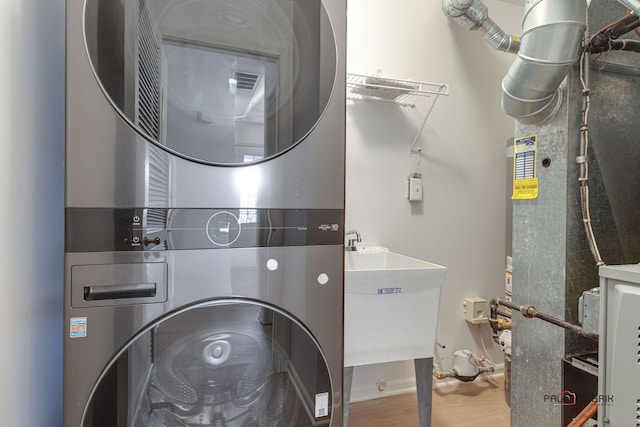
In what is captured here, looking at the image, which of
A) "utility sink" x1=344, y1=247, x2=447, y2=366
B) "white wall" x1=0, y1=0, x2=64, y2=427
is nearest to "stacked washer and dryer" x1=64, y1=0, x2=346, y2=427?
"white wall" x1=0, y1=0, x2=64, y2=427

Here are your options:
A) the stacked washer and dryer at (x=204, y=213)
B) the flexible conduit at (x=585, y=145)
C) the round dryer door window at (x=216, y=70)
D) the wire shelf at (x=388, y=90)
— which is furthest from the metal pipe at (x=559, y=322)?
the wire shelf at (x=388, y=90)

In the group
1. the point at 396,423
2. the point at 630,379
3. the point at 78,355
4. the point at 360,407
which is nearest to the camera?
the point at 78,355

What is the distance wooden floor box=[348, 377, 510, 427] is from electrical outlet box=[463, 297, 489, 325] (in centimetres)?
39

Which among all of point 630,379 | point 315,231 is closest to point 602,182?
point 630,379

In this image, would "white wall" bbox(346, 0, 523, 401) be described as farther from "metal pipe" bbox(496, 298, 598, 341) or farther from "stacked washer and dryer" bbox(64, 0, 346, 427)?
"stacked washer and dryer" bbox(64, 0, 346, 427)

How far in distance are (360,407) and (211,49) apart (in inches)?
69.3

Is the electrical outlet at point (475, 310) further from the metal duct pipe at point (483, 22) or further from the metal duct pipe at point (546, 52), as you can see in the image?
the metal duct pipe at point (483, 22)

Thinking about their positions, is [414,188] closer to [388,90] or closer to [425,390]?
[388,90]

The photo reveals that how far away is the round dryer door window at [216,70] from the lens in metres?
0.64

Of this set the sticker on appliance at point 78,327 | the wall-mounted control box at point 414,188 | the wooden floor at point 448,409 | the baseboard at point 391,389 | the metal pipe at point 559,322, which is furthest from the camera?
the wall-mounted control box at point 414,188

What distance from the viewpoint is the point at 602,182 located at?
3.70 feet

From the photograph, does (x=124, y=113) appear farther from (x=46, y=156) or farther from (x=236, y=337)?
(x=236, y=337)

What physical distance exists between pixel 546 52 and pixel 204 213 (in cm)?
119

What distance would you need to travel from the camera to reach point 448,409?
1.66 metres
